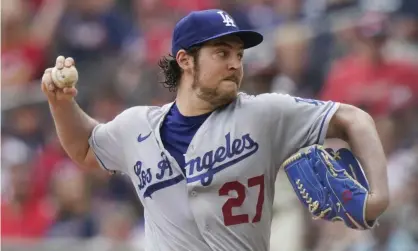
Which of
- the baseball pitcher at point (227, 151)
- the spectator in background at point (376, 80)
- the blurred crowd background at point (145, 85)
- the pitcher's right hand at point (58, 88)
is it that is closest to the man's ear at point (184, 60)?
the baseball pitcher at point (227, 151)

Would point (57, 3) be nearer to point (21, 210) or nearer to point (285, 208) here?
point (21, 210)

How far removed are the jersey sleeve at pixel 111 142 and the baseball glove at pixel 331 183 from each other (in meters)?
0.79

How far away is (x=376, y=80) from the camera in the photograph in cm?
723

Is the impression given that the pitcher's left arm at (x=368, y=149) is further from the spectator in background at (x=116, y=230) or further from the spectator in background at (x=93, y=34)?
the spectator in background at (x=93, y=34)

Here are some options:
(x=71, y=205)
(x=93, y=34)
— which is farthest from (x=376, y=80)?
(x=93, y=34)

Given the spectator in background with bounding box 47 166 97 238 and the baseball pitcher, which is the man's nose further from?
the spectator in background with bounding box 47 166 97 238

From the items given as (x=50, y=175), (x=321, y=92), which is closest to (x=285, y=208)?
(x=321, y=92)

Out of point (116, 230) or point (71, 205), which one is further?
point (71, 205)

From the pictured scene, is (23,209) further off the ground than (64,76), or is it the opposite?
(64,76)

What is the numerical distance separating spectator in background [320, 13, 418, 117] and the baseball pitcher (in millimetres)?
3218

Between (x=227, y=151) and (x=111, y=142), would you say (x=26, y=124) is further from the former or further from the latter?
(x=227, y=151)

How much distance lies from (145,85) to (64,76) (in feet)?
14.1

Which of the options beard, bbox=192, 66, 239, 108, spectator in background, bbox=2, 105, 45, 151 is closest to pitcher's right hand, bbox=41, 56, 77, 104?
beard, bbox=192, 66, 239, 108

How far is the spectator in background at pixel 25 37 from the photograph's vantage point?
9305 millimetres
